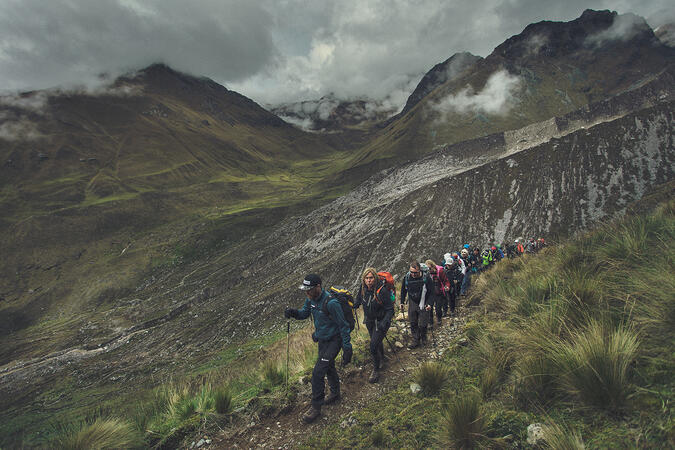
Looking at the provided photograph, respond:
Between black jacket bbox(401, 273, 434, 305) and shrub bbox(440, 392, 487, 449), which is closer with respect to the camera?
shrub bbox(440, 392, 487, 449)

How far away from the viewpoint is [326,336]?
5316 millimetres

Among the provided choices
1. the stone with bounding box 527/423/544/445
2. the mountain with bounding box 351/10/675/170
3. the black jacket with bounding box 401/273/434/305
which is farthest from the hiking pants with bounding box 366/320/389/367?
the mountain with bounding box 351/10/675/170

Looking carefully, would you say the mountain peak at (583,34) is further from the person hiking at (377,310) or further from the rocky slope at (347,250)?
the person hiking at (377,310)

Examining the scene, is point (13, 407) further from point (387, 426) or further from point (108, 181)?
point (108, 181)

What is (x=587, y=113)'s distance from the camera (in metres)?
64.1

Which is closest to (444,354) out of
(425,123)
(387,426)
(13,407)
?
(387,426)

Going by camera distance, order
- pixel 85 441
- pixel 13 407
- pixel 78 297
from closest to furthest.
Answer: pixel 85 441, pixel 13 407, pixel 78 297

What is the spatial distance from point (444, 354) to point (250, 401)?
12.0ft

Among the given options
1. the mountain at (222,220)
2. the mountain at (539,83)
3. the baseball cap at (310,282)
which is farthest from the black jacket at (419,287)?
the mountain at (539,83)

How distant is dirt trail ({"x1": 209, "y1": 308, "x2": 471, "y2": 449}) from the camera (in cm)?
473

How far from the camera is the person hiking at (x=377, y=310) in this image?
19.4ft

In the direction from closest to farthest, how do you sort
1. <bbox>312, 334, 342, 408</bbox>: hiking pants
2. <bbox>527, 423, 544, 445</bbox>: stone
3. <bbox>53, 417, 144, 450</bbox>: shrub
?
1. <bbox>527, 423, 544, 445</bbox>: stone
2. <bbox>53, 417, 144, 450</bbox>: shrub
3. <bbox>312, 334, 342, 408</bbox>: hiking pants

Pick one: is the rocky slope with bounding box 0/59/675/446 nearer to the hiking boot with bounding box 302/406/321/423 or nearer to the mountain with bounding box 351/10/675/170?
the hiking boot with bounding box 302/406/321/423

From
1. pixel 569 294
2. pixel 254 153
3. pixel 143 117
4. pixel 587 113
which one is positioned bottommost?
Result: pixel 569 294
